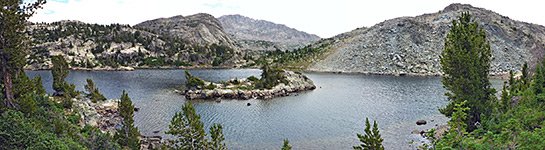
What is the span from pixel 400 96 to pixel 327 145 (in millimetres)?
51452

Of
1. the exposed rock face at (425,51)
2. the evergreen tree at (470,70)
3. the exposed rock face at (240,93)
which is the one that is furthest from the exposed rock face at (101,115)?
the exposed rock face at (425,51)

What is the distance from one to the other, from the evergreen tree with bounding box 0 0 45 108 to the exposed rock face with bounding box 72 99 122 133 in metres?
17.2

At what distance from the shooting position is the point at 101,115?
49.2 metres

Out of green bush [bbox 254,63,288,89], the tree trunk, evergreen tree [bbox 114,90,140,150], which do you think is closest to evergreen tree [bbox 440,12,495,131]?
evergreen tree [bbox 114,90,140,150]

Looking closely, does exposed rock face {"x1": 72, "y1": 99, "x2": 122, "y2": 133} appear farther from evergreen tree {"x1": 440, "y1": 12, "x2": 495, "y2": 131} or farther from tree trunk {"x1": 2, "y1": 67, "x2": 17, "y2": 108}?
evergreen tree {"x1": 440, "y1": 12, "x2": 495, "y2": 131}

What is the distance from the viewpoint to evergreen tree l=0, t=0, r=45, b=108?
21484 millimetres

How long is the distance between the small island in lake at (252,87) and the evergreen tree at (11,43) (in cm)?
5331

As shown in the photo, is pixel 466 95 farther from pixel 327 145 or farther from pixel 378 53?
pixel 378 53

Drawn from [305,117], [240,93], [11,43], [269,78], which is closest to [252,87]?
[269,78]

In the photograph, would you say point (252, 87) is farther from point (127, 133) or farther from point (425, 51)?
point (425, 51)

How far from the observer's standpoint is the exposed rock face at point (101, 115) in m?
40.4

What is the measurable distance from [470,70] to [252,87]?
196ft

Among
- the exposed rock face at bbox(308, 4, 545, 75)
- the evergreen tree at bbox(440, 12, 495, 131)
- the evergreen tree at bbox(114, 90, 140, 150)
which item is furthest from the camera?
the exposed rock face at bbox(308, 4, 545, 75)

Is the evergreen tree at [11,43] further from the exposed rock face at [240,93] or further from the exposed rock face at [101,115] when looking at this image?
the exposed rock face at [240,93]
